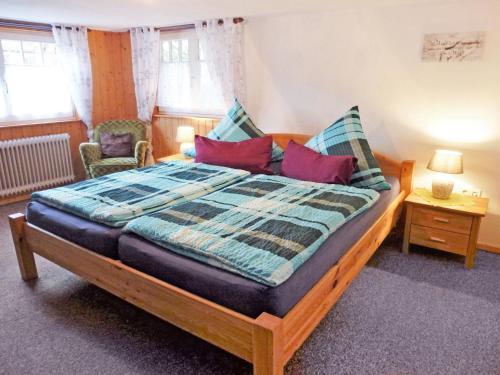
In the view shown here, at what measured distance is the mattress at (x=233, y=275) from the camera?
1.64 m

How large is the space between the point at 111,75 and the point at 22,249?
3175 millimetres

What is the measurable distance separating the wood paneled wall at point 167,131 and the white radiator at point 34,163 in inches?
43.2

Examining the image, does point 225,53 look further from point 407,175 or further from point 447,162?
point 447,162

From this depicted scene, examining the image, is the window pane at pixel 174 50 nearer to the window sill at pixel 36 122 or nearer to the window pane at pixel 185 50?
the window pane at pixel 185 50

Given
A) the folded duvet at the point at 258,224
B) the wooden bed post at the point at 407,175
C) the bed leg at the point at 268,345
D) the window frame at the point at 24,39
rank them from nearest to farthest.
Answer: the bed leg at the point at 268,345 < the folded duvet at the point at 258,224 < the wooden bed post at the point at 407,175 < the window frame at the point at 24,39

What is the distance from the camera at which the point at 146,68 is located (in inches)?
192

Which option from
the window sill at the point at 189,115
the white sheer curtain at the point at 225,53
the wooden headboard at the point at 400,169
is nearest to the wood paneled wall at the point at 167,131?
the window sill at the point at 189,115

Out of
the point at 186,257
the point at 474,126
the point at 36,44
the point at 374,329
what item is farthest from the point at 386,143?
the point at 36,44

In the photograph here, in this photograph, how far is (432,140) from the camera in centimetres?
324

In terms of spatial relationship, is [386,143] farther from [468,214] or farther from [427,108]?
[468,214]

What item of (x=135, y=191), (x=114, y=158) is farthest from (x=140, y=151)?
(x=135, y=191)

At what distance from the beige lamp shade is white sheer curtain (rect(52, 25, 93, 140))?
4.04 m

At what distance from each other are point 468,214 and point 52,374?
9.30 ft

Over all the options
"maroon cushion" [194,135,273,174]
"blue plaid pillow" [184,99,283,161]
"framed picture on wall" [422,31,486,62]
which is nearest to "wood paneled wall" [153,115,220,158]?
"blue plaid pillow" [184,99,283,161]
